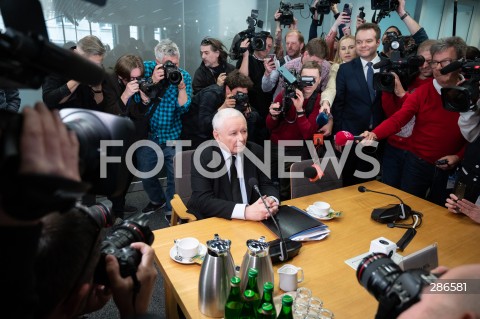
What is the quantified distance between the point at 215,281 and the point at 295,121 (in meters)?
1.95

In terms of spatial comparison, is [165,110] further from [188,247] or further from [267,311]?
[267,311]

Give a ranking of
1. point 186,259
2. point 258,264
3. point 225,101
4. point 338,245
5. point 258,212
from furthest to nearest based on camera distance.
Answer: point 225,101 → point 258,212 → point 338,245 → point 186,259 → point 258,264

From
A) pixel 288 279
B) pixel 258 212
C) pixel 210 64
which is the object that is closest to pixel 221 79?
pixel 210 64

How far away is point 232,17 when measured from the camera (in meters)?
4.36

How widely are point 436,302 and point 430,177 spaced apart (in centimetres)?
216

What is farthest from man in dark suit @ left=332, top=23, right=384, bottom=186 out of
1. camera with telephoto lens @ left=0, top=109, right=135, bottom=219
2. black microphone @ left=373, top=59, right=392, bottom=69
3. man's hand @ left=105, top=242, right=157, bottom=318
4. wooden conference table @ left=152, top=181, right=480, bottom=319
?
camera with telephoto lens @ left=0, top=109, right=135, bottom=219

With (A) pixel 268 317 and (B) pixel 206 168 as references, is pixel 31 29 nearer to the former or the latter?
(A) pixel 268 317

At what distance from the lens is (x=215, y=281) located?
43.1 inches

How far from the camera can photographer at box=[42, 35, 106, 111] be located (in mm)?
2402

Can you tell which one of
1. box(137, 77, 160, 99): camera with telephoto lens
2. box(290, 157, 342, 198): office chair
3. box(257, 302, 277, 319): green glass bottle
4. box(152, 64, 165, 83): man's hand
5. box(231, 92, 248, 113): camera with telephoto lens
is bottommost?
box(290, 157, 342, 198): office chair

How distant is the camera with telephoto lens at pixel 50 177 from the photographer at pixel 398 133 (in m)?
2.54

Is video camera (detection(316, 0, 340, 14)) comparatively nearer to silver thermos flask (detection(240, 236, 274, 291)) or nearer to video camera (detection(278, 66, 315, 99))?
video camera (detection(278, 66, 315, 99))

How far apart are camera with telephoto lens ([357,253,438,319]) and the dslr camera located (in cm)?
58

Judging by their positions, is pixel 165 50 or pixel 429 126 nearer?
pixel 429 126
